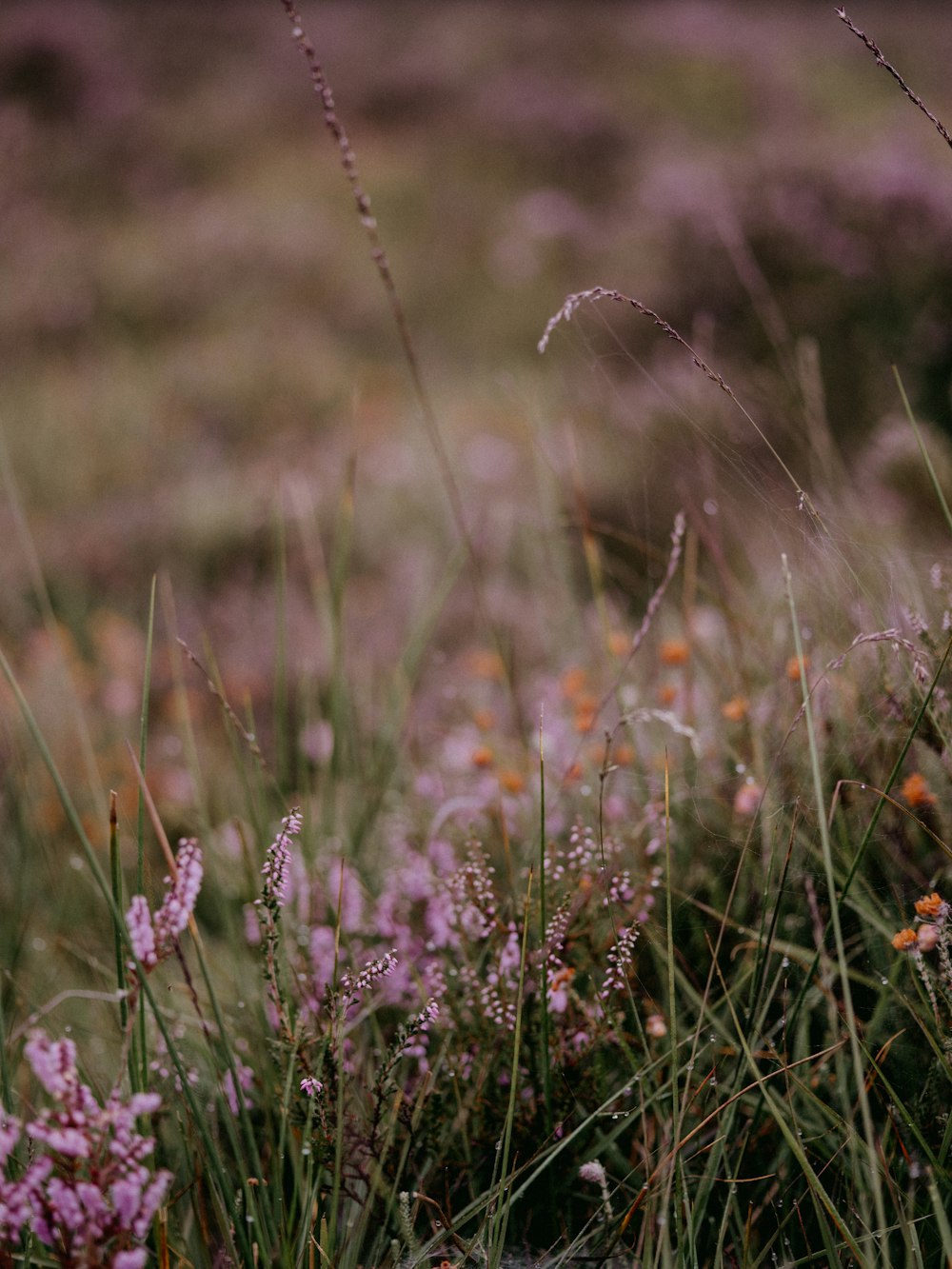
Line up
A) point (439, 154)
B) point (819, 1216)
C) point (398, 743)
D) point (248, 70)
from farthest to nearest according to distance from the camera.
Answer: point (248, 70)
point (439, 154)
point (398, 743)
point (819, 1216)

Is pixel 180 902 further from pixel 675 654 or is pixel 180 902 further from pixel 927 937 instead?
pixel 675 654

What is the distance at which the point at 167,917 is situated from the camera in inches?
20.5

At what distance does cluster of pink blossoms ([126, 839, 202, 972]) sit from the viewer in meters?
0.51

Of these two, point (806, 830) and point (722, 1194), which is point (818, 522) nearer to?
point (806, 830)

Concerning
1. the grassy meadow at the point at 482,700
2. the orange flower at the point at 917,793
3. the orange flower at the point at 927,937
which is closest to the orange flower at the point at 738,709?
the grassy meadow at the point at 482,700

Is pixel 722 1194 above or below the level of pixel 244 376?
above

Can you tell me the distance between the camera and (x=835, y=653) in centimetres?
77

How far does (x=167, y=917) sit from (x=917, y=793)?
0.61 metres

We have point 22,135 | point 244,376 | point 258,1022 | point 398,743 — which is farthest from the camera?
point 244,376

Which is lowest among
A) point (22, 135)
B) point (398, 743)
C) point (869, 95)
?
point (398, 743)

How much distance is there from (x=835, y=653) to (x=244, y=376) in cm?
523

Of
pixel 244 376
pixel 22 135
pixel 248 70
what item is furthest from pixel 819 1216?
pixel 248 70

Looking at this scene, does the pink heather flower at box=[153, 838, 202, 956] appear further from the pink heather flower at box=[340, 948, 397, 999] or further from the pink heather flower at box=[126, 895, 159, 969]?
the pink heather flower at box=[340, 948, 397, 999]

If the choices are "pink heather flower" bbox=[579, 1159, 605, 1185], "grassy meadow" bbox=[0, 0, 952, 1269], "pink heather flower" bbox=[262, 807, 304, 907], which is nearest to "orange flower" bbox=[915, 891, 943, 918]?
"grassy meadow" bbox=[0, 0, 952, 1269]
